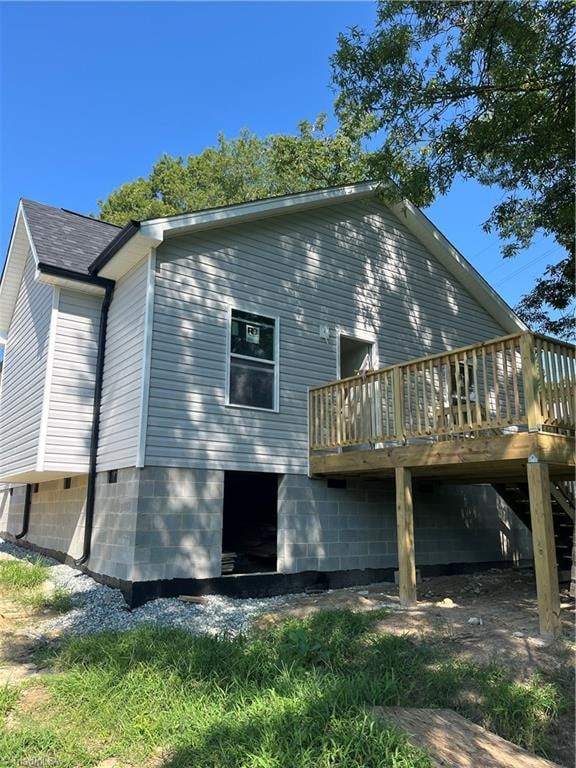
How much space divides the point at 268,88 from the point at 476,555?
10065mm

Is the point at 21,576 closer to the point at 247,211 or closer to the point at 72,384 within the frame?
the point at 72,384

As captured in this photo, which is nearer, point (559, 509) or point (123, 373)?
point (123, 373)

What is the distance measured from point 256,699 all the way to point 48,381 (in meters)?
6.19

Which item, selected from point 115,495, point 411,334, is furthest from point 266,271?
point 115,495

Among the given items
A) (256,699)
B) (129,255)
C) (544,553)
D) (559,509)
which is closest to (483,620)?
(544,553)

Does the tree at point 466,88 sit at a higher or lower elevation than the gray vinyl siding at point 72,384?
higher

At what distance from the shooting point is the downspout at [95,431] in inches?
329

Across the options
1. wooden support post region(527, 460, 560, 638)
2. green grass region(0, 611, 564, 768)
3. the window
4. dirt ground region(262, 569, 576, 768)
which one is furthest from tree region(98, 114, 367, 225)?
green grass region(0, 611, 564, 768)

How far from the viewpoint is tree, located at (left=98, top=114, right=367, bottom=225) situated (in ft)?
75.1

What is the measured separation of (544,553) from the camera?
18.9 ft

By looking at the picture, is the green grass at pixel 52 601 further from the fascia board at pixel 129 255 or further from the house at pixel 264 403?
the fascia board at pixel 129 255

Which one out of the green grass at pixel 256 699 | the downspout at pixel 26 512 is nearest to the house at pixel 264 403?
the downspout at pixel 26 512

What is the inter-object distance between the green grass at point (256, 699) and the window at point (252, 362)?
3773mm

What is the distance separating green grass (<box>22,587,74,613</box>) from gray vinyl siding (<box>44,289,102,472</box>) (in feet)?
5.88
